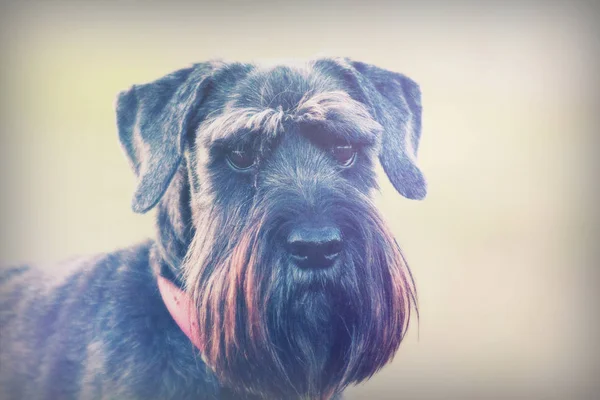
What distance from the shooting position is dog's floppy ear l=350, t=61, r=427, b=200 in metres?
2.31

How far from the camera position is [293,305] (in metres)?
1.93

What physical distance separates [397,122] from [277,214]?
2.61 feet

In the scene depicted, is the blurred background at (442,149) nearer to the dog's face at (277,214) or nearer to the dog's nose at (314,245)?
the dog's face at (277,214)

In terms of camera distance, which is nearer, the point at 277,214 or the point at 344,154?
the point at 277,214

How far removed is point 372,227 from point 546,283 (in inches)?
50.6

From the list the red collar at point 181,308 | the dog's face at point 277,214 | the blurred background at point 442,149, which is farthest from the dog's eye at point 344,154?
the red collar at point 181,308

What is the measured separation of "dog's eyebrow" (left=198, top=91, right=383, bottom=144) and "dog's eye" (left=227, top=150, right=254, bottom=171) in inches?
2.3

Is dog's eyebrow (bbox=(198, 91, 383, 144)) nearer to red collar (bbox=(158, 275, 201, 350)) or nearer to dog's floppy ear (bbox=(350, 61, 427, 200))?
dog's floppy ear (bbox=(350, 61, 427, 200))

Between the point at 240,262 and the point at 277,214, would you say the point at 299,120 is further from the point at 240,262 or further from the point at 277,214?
the point at 240,262

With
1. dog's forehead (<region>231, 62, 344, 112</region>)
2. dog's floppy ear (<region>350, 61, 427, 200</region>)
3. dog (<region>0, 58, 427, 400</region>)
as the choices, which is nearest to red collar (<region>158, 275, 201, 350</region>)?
dog (<region>0, 58, 427, 400</region>)

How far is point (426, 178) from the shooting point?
8.14 feet

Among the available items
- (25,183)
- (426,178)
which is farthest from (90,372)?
(426,178)

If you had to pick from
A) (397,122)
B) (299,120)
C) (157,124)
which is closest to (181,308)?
(157,124)

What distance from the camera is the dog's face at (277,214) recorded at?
1.90m
